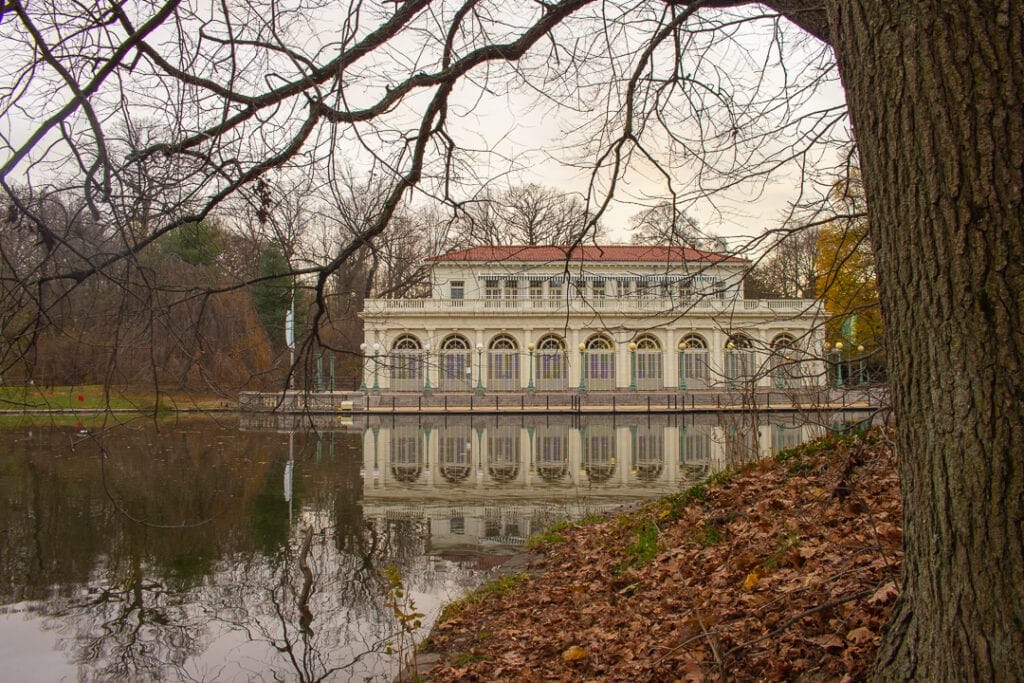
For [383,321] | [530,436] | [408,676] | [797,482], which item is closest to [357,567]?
[408,676]

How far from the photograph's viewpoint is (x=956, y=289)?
76.0 inches

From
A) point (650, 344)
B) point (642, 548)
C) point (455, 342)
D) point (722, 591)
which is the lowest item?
point (642, 548)

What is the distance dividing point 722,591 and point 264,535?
296 inches

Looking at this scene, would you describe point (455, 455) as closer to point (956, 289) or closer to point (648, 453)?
point (648, 453)

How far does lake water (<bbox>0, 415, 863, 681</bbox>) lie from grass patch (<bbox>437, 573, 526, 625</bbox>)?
0.43m

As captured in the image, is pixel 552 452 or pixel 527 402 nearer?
pixel 552 452

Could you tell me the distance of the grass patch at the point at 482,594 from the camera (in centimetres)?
683

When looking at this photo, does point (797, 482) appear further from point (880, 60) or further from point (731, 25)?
point (880, 60)

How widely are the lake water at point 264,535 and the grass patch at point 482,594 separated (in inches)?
16.8

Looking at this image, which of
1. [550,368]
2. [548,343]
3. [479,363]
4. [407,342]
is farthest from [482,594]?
[407,342]

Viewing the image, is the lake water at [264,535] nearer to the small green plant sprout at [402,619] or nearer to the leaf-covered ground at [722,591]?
the small green plant sprout at [402,619]

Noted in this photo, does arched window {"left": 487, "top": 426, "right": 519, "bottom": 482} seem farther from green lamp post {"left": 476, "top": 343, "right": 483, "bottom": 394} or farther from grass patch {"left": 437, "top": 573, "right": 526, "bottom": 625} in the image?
green lamp post {"left": 476, "top": 343, "right": 483, "bottom": 394}

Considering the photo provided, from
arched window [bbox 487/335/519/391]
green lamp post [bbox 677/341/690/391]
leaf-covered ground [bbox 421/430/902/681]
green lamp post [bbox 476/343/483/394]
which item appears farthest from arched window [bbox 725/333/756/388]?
green lamp post [bbox 677/341/690/391]

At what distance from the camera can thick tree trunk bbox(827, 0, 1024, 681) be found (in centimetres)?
188
